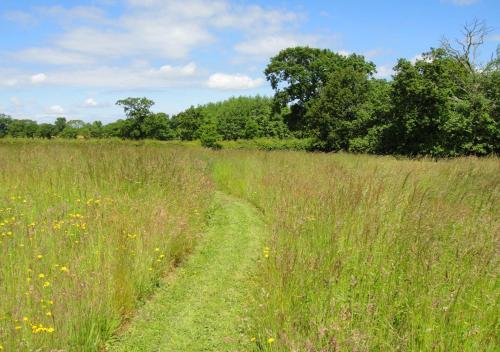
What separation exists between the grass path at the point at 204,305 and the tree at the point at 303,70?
107ft

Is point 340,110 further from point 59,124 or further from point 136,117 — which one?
point 59,124

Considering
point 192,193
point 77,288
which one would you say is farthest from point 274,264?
point 192,193

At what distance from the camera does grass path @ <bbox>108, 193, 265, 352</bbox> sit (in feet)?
12.9

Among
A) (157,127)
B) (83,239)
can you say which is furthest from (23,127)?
(83,239)

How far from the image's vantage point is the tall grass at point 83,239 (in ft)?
11.4

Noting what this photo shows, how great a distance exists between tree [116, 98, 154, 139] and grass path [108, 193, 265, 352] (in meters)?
71.8

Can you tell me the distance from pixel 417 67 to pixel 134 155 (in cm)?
1830

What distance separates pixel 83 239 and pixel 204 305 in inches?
73.3

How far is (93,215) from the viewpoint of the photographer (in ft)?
18.6

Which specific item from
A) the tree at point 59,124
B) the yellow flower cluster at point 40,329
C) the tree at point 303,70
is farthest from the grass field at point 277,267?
the tree at point 59,124

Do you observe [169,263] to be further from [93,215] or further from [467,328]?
[467,328]

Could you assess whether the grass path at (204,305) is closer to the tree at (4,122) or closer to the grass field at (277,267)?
the grass field at (277,267)

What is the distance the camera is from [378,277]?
3793 millimetres

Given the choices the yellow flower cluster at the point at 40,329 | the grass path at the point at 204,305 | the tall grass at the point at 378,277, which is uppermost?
the tall grass at the point at 378,277
